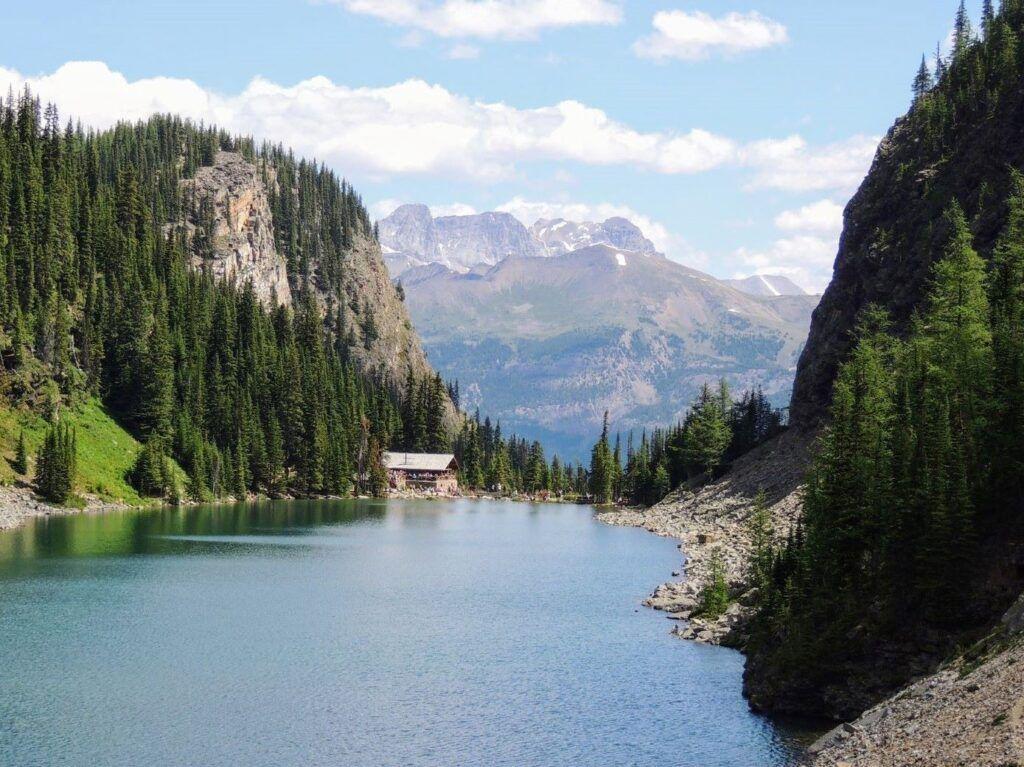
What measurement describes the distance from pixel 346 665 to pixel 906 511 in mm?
33255

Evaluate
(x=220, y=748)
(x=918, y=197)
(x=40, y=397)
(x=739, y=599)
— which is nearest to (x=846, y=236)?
(x=918, y=197)

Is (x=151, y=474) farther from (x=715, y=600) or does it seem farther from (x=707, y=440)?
(x=715, y=600)

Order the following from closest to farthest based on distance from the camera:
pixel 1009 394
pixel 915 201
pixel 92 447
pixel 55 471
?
pixel 1009 394
pixel 915 201
pixel 55 471
pixel 92 447

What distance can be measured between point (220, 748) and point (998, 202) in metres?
103

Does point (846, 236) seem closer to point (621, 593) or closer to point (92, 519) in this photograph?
point (621, 593)

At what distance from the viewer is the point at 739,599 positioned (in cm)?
7606

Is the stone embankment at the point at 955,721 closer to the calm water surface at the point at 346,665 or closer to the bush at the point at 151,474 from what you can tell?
the calm water surface at the point at 346,665

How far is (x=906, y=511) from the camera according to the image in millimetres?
52031

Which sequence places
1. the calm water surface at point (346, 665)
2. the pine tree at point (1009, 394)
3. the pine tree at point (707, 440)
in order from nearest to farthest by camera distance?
the calm water surface at point (346, 665)
the pine tree at point (1009, 394)
the pine tree at point (707, 440)

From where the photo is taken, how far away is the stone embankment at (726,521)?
73688mm

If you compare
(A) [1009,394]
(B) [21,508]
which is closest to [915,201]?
(A) [1009,394]

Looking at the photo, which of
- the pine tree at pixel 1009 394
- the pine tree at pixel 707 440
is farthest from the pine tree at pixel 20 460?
the pine tree at pixel 1009 394

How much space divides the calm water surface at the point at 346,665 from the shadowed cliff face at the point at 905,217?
45184mm

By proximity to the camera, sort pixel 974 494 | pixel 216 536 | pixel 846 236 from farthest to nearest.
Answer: pixel 846 236 → pixel 216 536 → pixel 974 494
